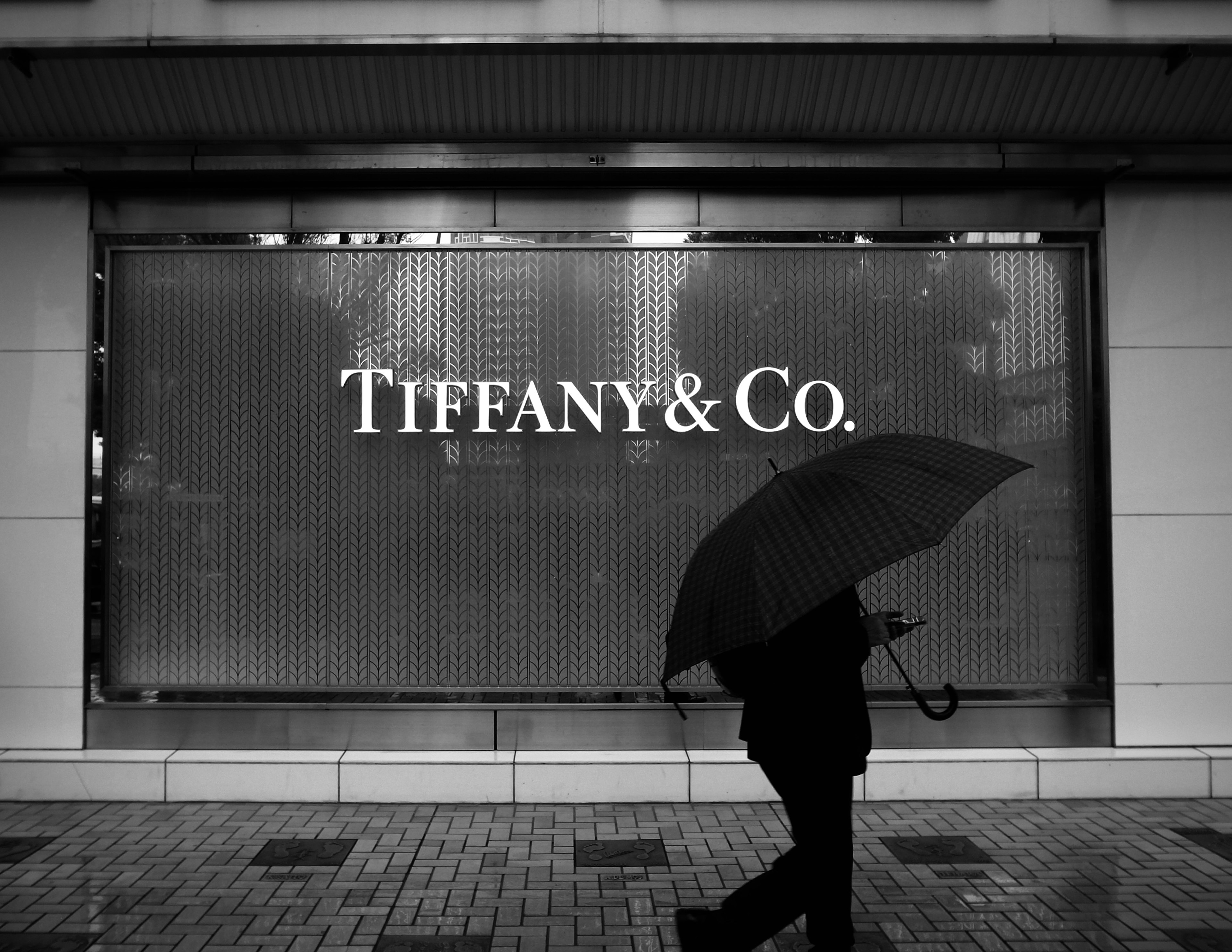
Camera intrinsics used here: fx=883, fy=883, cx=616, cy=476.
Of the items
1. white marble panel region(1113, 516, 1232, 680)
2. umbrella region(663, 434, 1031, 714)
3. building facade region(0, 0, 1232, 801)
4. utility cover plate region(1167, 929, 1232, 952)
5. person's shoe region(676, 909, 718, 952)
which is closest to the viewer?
umbrella region(663, 434, 1031, 714)

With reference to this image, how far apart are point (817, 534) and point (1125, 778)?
4.43m

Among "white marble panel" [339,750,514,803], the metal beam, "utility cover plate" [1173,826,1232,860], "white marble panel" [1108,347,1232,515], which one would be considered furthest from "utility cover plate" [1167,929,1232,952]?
the metal beam

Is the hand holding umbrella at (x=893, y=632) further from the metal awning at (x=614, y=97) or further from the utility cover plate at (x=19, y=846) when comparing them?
the utility cover plate at (x=19, y=846)

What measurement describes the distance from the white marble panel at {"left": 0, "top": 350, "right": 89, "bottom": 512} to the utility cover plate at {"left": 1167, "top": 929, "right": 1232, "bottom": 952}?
6.63m

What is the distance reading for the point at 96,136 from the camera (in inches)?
231

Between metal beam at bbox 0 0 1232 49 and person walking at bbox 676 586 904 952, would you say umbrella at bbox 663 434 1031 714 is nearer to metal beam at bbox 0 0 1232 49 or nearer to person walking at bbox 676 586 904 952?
person walking at bbox 676 586 904 952

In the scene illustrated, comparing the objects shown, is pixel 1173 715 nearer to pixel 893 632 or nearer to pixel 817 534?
pixel 893 632

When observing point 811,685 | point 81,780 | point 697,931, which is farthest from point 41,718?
point 811,685

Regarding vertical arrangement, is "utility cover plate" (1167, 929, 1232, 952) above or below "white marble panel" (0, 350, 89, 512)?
below

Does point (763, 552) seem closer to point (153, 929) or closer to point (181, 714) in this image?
point (153, 929)

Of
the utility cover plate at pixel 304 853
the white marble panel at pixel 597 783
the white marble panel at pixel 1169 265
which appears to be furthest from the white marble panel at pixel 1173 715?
the utility cover plate at pixel 304 853

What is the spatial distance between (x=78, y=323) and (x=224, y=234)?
1145mm

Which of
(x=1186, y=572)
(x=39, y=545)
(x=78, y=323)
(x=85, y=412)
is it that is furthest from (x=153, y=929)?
(x=1186, y=572)

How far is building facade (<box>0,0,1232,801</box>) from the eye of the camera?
19.3 feet
